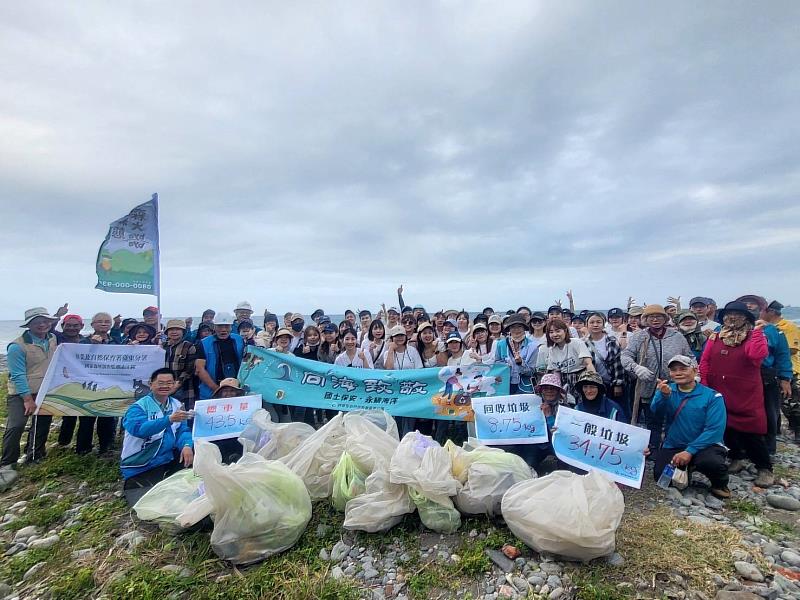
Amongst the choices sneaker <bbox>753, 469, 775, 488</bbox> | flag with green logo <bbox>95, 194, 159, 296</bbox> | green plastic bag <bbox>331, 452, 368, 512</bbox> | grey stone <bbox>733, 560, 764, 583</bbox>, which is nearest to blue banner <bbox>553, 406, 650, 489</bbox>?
grey stone <bbox>733, 560, 764, 583</bbox>

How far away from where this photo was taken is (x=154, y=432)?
15.0 feet

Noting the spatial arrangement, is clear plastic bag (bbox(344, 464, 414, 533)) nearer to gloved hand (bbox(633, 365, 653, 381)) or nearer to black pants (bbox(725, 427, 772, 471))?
gloved hand (bbox(633, 365, 653, 381))

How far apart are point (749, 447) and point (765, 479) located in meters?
0.41

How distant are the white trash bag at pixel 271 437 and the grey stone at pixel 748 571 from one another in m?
4.25

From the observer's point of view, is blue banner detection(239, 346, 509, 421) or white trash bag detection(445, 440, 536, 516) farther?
blue banner detection(239, 346, 509, 421)

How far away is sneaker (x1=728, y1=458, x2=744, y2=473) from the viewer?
5203mm

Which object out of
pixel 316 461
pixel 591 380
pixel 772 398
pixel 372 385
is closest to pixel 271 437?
pixel 316 461

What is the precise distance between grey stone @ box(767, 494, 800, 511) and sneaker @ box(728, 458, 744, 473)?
820mm

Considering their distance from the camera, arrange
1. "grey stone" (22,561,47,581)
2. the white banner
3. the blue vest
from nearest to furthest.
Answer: "grey stone" (22,561,47,581)
the white banner
the blue vest

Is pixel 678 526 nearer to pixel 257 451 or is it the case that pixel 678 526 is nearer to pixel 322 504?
pixel 322 504

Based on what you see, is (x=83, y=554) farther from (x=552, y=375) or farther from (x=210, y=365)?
(x=552, y=375)

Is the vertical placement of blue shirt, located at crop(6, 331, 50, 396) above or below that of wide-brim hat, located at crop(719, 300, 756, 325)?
below

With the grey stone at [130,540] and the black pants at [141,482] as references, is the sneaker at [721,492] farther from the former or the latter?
the black pants at [141,482]

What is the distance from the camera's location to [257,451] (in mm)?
4859
